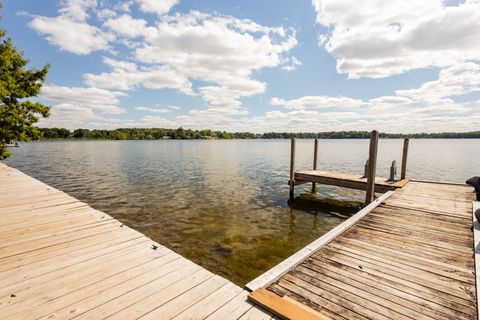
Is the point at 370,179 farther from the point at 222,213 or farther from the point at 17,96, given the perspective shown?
the point at 17,96

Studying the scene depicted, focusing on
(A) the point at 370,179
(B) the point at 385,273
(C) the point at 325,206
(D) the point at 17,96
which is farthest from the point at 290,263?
(D) the point at 17,96

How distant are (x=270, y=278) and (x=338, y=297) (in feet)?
3.36

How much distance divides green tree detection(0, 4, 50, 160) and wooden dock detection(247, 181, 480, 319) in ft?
59.4

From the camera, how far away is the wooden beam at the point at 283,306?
3.05 metres

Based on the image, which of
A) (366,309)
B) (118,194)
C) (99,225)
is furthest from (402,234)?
(118,194)

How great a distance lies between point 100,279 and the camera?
3.81 metres

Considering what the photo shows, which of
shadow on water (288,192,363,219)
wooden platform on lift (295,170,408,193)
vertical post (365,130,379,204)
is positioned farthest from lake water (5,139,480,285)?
vertical post (365,130,379,204)

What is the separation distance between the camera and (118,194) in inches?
635

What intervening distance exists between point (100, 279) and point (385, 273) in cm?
475

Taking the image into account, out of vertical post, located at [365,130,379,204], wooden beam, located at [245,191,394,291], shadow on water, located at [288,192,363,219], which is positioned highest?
vertical post, located at [365,130,379,204]

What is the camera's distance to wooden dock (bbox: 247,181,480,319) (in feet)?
11.1

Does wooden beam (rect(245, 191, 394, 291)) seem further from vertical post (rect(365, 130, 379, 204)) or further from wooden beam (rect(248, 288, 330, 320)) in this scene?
vertical post (rect(365, 130, 379, 204))

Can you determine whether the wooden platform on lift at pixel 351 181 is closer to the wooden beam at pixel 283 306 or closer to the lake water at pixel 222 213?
the lake water at pixel 222 213

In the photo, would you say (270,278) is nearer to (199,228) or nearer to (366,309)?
(366,309)
